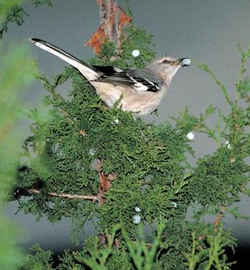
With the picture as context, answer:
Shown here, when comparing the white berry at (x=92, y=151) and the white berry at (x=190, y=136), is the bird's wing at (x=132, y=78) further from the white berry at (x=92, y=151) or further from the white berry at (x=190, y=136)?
the white berry at (x=190, y=136)

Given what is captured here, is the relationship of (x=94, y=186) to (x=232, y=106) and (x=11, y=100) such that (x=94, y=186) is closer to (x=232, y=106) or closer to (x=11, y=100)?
(x=232, y=106)

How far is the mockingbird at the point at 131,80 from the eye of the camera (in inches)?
197

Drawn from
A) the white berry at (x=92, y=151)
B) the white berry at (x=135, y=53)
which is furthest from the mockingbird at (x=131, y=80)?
the white berry at (x=92, y=151)

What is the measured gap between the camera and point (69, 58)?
16.5ft

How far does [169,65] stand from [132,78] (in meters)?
0.98

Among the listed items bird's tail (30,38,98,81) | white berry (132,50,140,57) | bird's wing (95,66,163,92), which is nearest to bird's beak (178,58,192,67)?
bird's wing (95,66,163,92)

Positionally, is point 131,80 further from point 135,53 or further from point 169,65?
point 169,65

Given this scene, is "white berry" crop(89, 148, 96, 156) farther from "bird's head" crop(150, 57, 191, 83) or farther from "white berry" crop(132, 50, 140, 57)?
"bird's head" crop(150, 57, 191, 83)

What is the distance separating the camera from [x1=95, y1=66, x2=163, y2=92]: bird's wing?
505 centimetres

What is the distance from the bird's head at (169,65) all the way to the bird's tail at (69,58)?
1.27 m

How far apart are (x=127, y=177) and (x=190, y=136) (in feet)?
2.23

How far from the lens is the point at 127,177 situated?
4.50 metres

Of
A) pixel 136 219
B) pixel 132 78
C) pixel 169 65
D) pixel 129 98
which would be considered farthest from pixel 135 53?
pixel 136 219

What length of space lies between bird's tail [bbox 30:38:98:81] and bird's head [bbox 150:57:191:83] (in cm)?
127
